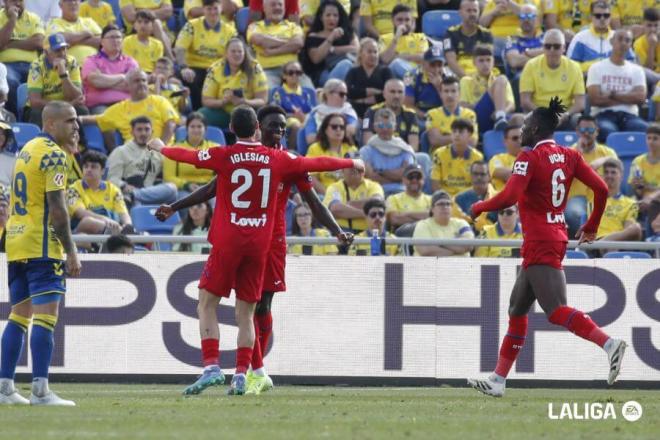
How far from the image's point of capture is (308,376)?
13.3 m

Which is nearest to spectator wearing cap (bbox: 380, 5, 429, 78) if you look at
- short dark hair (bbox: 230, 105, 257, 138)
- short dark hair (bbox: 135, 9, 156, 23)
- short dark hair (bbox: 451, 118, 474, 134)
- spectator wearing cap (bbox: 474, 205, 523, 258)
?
short dark hair (bbox: 451, 118, 474, 134)

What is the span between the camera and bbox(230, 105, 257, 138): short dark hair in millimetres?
10086

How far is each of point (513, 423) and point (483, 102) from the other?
10.5 m

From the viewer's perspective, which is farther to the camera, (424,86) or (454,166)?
(424,86)

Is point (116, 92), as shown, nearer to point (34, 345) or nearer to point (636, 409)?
point (34, 345)

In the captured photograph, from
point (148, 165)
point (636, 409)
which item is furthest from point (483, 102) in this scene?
point (636, 409)

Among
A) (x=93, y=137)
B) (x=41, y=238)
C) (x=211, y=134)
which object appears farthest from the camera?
(x=211, y=134)

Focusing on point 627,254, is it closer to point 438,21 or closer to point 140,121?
point 140,121

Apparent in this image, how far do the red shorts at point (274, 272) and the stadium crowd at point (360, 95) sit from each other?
2.90 meters

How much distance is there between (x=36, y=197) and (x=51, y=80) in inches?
315

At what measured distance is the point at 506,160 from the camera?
16.7m

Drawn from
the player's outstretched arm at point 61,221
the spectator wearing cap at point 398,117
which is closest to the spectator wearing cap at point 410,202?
the spectator wearing cap at point 398,117

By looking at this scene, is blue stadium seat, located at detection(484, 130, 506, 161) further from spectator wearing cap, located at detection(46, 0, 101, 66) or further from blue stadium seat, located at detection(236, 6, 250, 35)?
spectator wearing cap, located at detection(46, 0, 101, 66)

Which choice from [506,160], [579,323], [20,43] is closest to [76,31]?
[20,43]
